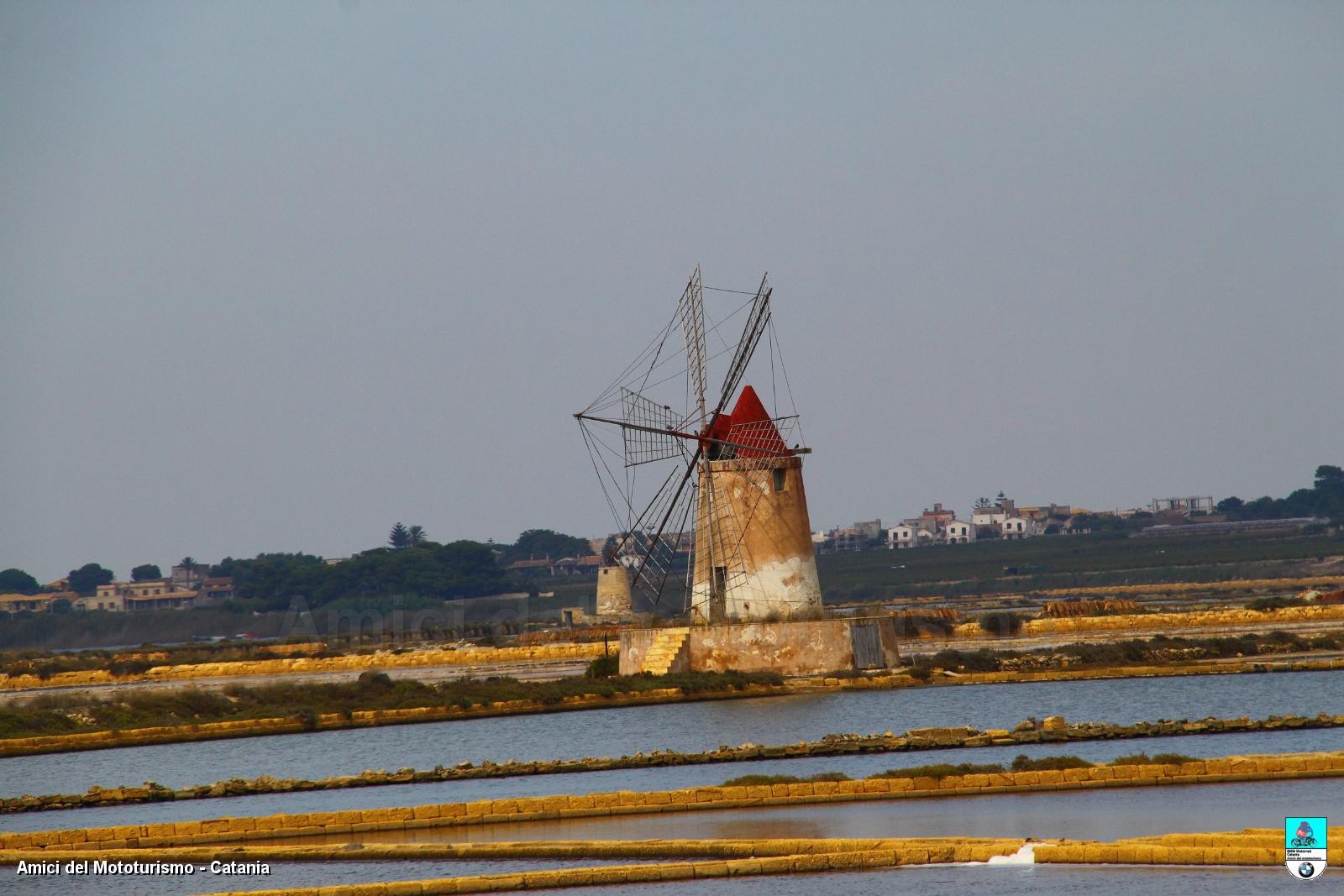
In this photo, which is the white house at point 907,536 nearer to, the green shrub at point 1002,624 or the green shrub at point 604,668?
the green shrub at point 1002,624

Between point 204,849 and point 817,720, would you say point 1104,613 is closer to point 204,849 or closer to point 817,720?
point 817,720

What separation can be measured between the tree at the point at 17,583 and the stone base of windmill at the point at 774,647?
147377mm

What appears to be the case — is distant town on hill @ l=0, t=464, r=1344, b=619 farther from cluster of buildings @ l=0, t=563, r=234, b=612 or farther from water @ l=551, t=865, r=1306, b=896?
water @ l=551, t=865, r=1306, b=896

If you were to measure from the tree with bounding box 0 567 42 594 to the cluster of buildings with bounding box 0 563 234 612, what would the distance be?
204 centimetres

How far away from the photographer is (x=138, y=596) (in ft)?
500

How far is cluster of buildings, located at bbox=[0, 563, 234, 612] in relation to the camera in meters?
145

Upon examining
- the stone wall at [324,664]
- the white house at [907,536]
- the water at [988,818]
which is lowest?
the water at [988,818]

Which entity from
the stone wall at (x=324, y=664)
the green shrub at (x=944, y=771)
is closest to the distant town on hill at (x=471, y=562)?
the stone wall at (x=324, y=664)

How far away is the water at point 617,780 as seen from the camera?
744 inches

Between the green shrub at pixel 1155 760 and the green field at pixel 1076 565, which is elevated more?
the green field at pixel 1076 565

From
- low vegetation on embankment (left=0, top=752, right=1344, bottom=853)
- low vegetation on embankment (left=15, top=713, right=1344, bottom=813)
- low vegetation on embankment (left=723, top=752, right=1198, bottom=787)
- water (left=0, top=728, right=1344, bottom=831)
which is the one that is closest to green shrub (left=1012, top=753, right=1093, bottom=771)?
low vegetation on embankment (left=723, top=752, right=1198, bottom=787)

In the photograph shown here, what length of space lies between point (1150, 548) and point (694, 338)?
95.1m

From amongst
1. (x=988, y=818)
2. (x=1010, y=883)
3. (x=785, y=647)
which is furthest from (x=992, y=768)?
(x=785, y=647)

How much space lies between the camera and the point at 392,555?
121625 mm
